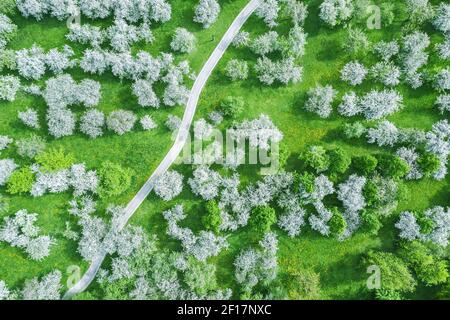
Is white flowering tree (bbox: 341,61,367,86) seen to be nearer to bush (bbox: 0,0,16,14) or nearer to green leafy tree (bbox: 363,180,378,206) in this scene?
green leafy tree (bbox: 363,180,378,206)

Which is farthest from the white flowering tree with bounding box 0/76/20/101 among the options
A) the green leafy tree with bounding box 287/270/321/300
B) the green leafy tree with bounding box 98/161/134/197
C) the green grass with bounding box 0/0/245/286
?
the green leafy tree with bounding box 287/270/321/300

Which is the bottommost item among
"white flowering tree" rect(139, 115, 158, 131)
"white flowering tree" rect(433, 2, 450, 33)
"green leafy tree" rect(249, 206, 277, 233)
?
"green leafy tree" rect(249, 206, 277, 233)

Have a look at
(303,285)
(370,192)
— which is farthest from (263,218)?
(370,192)

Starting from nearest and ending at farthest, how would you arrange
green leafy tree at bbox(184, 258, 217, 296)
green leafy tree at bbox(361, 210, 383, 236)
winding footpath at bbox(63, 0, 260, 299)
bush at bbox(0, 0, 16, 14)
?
1. green leafy tree at bbox(184, 258, 217, 296)
2. green leafy tree at bbox(361, 210, 383, 236)
3. bush at bbox(0, 0, 16, 14)
4. winding footpath at bbox(63, 0, 260, 299)

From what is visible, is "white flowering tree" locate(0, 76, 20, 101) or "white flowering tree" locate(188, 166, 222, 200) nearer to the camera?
"white flowering tree" locate(0, 76, 20, 101)

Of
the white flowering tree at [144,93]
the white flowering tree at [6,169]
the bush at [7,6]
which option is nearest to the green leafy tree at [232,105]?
the white flowering tree at [144,93]

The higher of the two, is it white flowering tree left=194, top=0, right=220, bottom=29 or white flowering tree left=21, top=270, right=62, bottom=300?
white flowering tree left=194, top=0, right=220, bottom=29

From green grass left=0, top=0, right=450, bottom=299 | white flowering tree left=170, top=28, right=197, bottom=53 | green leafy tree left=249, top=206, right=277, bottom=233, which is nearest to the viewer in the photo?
green leafy tree left=249, top=206, right=277, bottom=233

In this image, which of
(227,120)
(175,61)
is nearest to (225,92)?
(227,120)
